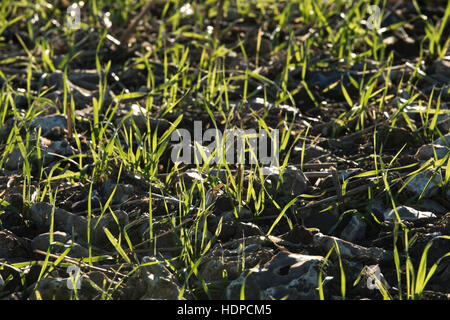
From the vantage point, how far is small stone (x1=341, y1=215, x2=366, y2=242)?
5.78 feet

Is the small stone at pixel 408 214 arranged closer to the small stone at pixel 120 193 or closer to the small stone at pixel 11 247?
the small stone at pixel 120 193

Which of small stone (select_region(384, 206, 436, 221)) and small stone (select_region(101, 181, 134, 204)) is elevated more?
small stone (select_region(101, 181, 134, 204))

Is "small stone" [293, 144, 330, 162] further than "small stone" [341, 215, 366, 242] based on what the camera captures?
Yes

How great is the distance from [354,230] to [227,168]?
15.0 inches

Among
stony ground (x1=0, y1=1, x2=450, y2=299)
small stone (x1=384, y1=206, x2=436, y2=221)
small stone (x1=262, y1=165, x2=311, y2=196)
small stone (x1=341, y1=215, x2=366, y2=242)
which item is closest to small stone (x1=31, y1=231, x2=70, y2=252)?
stony ground (x1=0, y1=1, x2=450, y2=299)

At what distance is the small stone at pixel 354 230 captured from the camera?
1.76 m

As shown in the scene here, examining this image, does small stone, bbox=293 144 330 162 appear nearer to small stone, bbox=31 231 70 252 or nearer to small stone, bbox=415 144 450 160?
small stone, bbox=415 144 450 160

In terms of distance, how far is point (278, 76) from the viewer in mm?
2703

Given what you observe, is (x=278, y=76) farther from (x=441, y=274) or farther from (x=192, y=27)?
(x=441, y=274)

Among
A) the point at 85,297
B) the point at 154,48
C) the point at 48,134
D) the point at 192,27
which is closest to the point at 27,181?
the point at 48,134

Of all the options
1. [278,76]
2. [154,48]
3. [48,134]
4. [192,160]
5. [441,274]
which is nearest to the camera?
[441,274]

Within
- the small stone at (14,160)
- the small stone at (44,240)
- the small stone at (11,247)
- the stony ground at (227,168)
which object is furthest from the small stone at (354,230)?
the small stone at (14,160)

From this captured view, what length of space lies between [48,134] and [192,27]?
3.30 ft
